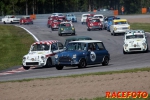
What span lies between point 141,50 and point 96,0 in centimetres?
10876

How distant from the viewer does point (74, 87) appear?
52.9ft

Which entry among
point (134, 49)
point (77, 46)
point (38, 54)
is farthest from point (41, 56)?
point (134, 49)

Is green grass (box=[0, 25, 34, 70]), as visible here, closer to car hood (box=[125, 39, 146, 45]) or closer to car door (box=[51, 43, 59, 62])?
car door (box=[51, 43, 59, 62])

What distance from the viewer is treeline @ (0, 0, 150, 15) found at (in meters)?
116

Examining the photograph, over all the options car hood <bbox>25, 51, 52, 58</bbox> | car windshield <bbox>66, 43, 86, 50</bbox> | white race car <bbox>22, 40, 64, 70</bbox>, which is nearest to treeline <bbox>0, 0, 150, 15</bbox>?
white race car <bbox>22, 40, 64, 70</bbox>

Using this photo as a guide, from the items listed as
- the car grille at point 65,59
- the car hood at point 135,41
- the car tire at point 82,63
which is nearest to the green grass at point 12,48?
the car grille at point 65,59

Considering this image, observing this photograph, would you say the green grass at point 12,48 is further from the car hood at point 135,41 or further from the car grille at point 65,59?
the car hood at point 135,41

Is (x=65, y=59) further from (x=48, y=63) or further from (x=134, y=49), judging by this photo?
(x=134, y=49)

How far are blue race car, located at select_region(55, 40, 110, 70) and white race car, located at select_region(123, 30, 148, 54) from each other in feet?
26.7

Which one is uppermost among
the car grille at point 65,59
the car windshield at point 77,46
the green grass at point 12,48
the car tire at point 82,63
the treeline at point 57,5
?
the treeline at point 57,5

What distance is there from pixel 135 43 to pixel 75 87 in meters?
18.6

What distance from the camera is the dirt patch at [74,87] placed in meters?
14.8

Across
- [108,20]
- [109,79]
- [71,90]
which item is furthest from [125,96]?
[108,20]

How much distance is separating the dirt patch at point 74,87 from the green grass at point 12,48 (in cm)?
1152
